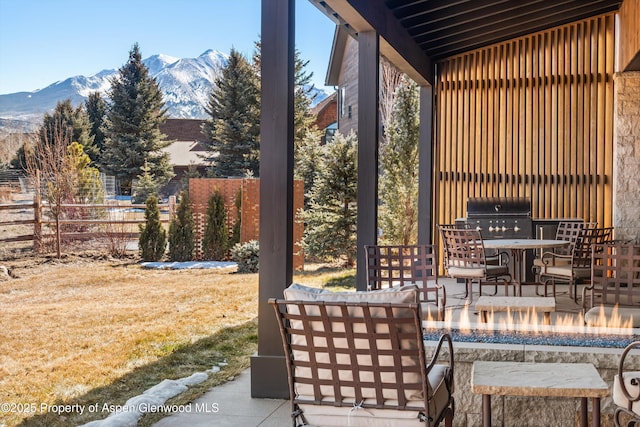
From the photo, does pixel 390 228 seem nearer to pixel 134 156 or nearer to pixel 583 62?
pixel 583 62

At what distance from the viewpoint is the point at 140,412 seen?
4.49 m

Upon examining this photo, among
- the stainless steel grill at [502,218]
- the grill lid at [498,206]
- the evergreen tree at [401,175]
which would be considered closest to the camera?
the stainless steel grill at [502,218]

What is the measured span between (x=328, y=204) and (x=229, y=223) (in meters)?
2.02

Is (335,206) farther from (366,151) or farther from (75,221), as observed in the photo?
(366,151)

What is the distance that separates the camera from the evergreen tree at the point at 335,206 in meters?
13.4

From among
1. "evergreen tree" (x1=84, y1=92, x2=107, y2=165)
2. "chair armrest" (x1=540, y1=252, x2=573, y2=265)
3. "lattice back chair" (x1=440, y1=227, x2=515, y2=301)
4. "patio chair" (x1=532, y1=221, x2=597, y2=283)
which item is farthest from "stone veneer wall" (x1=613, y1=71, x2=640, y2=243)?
"evergreen tree" (x1=84, y1=92, x2=107, y2=165)

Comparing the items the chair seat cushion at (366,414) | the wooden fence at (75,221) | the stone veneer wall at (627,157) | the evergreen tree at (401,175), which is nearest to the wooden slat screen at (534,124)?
the stone veneer wall at (627,157)

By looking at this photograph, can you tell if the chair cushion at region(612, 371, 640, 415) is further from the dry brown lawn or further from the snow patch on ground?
the snow patch on ground

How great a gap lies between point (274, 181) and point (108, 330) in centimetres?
593

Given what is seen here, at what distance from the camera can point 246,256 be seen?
12.6 meters

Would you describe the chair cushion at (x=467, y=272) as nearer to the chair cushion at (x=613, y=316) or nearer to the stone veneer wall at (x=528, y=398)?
the chair cushion at (x=613, y=316)

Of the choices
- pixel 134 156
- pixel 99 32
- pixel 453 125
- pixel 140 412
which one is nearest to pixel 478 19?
pixel 453 125

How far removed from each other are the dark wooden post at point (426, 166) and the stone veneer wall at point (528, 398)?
672cm

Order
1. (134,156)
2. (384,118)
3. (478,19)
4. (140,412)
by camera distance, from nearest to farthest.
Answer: (140,412), (478,19), (384,118), (134,156)
